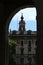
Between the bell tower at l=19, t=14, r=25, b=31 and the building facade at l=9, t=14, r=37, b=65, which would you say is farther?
the bell tower at l=19, t=14, r=25, b=31

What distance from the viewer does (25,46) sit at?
362ft

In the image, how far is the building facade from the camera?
351 feet

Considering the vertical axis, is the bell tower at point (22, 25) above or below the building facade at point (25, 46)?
above

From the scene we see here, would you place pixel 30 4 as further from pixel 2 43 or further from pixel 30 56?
pixel 30 56

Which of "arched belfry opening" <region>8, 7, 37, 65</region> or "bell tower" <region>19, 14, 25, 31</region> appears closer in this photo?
"arched belfry opening" <region>8, 7, 37, 65</region>

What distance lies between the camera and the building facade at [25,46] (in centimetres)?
10694

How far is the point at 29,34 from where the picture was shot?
110 m

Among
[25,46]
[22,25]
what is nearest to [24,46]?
[25,46]

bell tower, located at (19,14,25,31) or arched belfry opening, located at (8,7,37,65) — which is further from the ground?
bell tower, located at (19,14,25,31)

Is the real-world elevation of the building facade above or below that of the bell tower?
below

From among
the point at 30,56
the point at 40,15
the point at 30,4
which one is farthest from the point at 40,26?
the point at 30,56

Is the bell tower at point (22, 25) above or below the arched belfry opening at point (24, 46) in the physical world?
above

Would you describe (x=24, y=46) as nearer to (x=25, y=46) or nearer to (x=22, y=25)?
(x=25, y=46)

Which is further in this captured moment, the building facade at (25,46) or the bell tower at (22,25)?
the bell tower at (22,25)
